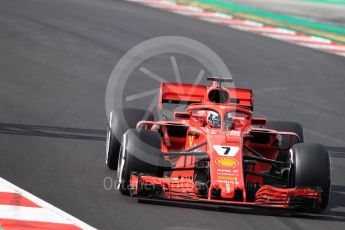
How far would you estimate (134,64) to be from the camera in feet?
74.1

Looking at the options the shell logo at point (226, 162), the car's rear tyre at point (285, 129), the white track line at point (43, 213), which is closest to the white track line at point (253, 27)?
the car's rear tyre at point (285, 129)

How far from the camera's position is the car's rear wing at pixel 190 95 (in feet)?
47.2

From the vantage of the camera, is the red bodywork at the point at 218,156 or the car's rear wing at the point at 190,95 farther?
the car's rear wing at the point at 190,95

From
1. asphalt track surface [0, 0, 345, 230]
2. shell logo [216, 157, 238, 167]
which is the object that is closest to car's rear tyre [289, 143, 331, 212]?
asphalt track surface [0, 0, 345, 230]

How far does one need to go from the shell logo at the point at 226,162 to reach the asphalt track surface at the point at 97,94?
59 cm

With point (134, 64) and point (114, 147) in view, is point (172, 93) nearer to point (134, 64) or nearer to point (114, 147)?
point (114, 147)

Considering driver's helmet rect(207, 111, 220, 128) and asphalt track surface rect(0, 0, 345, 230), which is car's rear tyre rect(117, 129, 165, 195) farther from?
driver's helmet rect(207, 111, 220, 128)

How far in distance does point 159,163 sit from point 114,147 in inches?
61.7

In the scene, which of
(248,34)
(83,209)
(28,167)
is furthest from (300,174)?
(248,34)

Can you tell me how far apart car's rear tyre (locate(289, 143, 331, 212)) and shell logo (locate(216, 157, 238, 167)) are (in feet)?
2.50

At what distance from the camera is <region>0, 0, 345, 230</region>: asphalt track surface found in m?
11.9

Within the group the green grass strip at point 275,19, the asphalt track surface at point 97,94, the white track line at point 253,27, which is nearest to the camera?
the asphalt track surface at point 97,94

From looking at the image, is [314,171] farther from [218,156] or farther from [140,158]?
[140,158]

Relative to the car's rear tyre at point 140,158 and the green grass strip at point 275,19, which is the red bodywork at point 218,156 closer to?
the car's rear tyre at point 140,158
